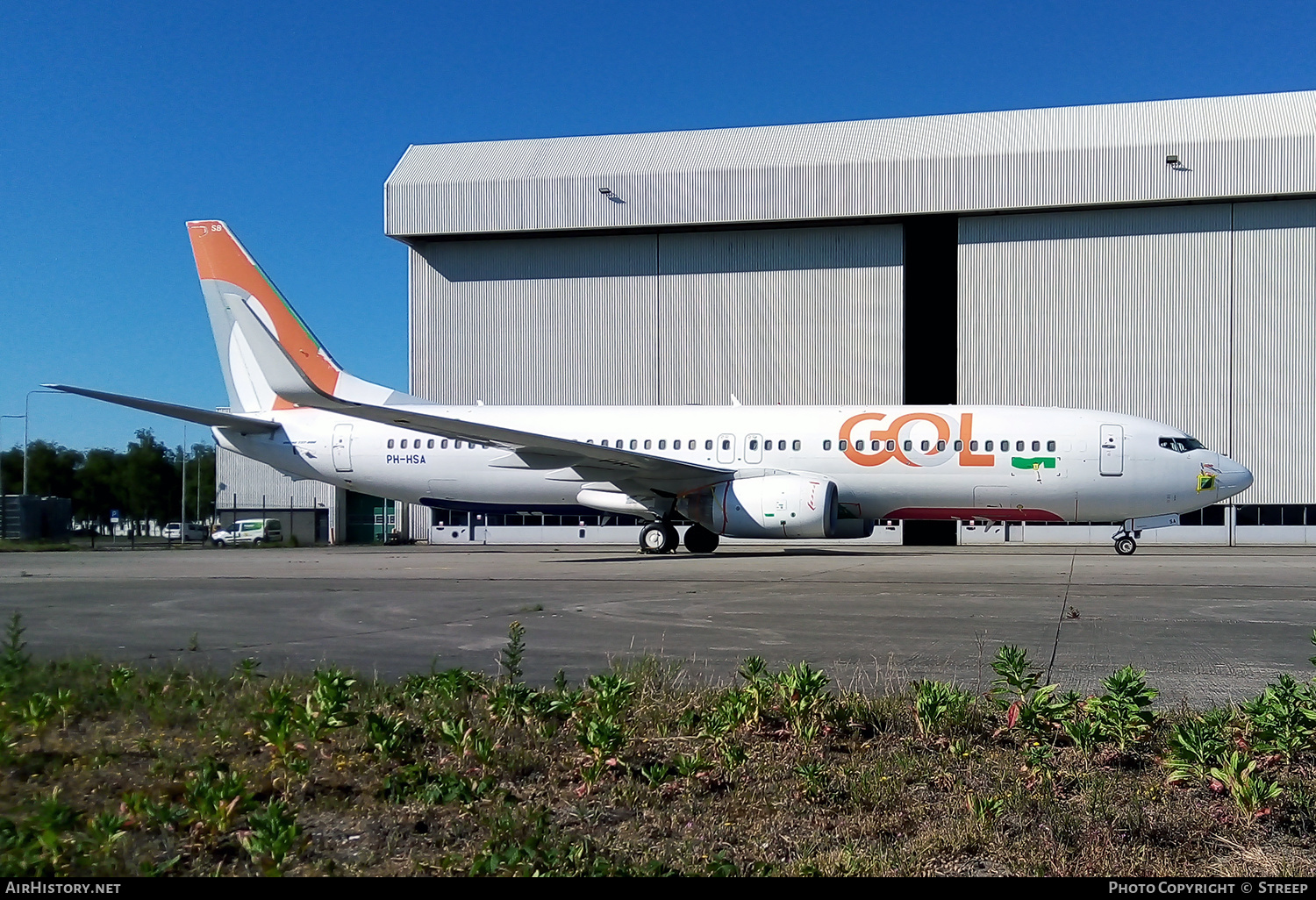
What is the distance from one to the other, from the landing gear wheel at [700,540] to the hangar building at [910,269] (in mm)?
12955

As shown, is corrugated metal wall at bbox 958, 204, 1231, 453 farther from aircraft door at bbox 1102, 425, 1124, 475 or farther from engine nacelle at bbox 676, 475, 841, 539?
engine nacelle at bbox 676, 475, 841, 539

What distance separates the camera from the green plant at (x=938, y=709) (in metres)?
5.30

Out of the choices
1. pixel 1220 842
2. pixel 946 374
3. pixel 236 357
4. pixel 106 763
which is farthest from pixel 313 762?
pixel 946 374

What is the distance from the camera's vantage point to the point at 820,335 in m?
37.3

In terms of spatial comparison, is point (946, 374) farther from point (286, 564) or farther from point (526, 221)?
point (286, 564)

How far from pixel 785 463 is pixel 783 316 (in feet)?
47.5

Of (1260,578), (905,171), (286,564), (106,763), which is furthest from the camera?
(905,171)

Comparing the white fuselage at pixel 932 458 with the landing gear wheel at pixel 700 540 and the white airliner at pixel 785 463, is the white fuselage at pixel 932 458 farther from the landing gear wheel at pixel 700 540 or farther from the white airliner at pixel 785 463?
the landing gear wheel at pixel 700 540

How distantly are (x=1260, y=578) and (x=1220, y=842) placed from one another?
13945mm

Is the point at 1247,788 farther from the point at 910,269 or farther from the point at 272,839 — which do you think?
the point at 910,269

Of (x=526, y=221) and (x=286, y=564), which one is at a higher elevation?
(x=526, y=221)

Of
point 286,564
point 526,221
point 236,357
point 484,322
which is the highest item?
point 526,221

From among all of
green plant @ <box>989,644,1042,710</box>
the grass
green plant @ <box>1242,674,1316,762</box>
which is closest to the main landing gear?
green plant @ <box>989,644,1042,710</box>

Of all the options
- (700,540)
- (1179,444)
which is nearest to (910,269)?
(1179,444)
